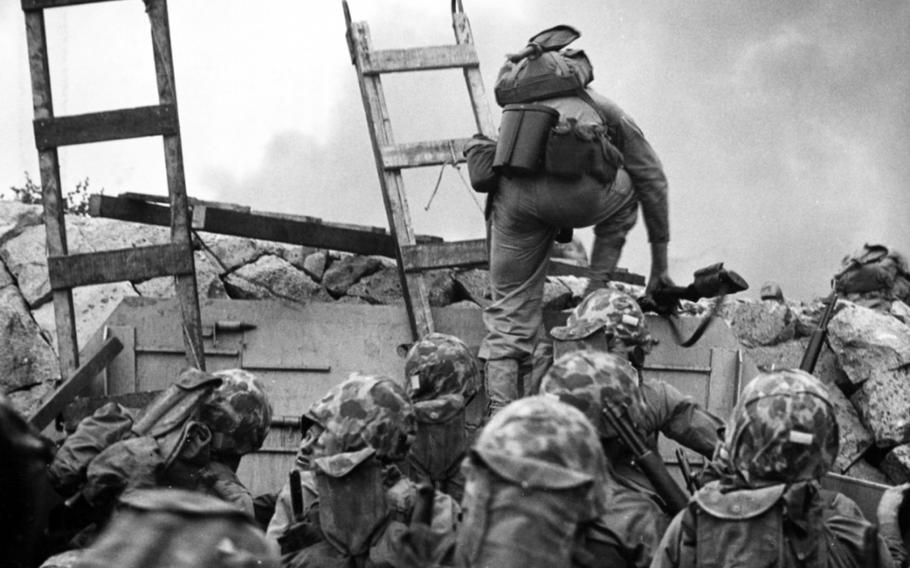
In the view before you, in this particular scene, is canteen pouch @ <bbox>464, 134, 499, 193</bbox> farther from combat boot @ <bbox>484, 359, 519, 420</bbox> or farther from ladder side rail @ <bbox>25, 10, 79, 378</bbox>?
ladder side rail @ <bbox>25, 10, 79, 378</bbox>

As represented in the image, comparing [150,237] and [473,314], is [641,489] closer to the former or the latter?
[473,314]

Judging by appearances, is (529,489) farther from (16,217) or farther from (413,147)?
(16,217)

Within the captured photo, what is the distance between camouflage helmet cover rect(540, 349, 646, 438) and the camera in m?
5.40

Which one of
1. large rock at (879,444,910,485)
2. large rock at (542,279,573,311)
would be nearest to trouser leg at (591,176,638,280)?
large rock at (542,279,573,311)

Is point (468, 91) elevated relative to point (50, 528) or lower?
elevated

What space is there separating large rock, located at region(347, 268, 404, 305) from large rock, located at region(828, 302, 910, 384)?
2.62 m

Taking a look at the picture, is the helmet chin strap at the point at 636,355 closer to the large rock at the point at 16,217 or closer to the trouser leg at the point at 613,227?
the trouser leg at the point at 613,227

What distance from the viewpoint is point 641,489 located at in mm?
5645

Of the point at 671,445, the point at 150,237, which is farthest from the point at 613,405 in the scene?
the point at 150,237

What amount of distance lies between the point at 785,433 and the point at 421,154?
4653mm

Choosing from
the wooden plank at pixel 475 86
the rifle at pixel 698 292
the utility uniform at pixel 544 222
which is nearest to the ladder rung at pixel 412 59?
the wooden plank at pixel 475 86

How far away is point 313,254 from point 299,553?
499 cm

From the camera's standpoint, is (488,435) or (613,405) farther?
(613,405)

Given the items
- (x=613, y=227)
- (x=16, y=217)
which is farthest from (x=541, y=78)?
(x=16, y=217)
